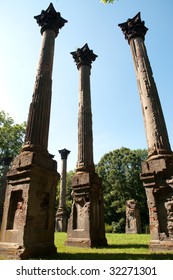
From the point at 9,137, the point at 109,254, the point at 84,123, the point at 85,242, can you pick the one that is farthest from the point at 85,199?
the point at 9,137

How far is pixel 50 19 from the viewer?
1157 centimetres

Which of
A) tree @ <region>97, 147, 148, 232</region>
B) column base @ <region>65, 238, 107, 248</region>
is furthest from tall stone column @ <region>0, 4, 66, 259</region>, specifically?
tree @ <region>97, 147, 148, 232</region>

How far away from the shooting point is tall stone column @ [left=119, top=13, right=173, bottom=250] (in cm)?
779

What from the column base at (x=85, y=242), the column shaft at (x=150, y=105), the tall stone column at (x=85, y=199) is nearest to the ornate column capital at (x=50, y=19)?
the column shaft at (x=150, y=105)

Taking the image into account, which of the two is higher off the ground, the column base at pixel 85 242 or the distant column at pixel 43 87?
the distant column at pixel 43 87

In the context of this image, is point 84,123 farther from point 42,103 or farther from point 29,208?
point 29,208

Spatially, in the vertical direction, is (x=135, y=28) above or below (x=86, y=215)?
above

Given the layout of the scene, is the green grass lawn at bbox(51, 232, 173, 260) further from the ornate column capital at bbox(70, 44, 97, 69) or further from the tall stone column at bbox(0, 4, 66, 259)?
the ornate column capital at bbox(70, 44, 97, 69)

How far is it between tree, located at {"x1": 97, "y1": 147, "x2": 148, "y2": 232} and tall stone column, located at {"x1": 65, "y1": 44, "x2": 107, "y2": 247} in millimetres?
25478

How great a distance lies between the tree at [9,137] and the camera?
32344 mm

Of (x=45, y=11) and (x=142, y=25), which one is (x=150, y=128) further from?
(x=45, y=11)

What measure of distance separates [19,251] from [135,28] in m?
12.3

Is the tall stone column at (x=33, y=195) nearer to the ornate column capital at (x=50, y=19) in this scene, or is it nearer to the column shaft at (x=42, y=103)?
the column shaft at (x=42, y=103)

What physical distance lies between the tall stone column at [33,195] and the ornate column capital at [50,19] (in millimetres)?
4028
